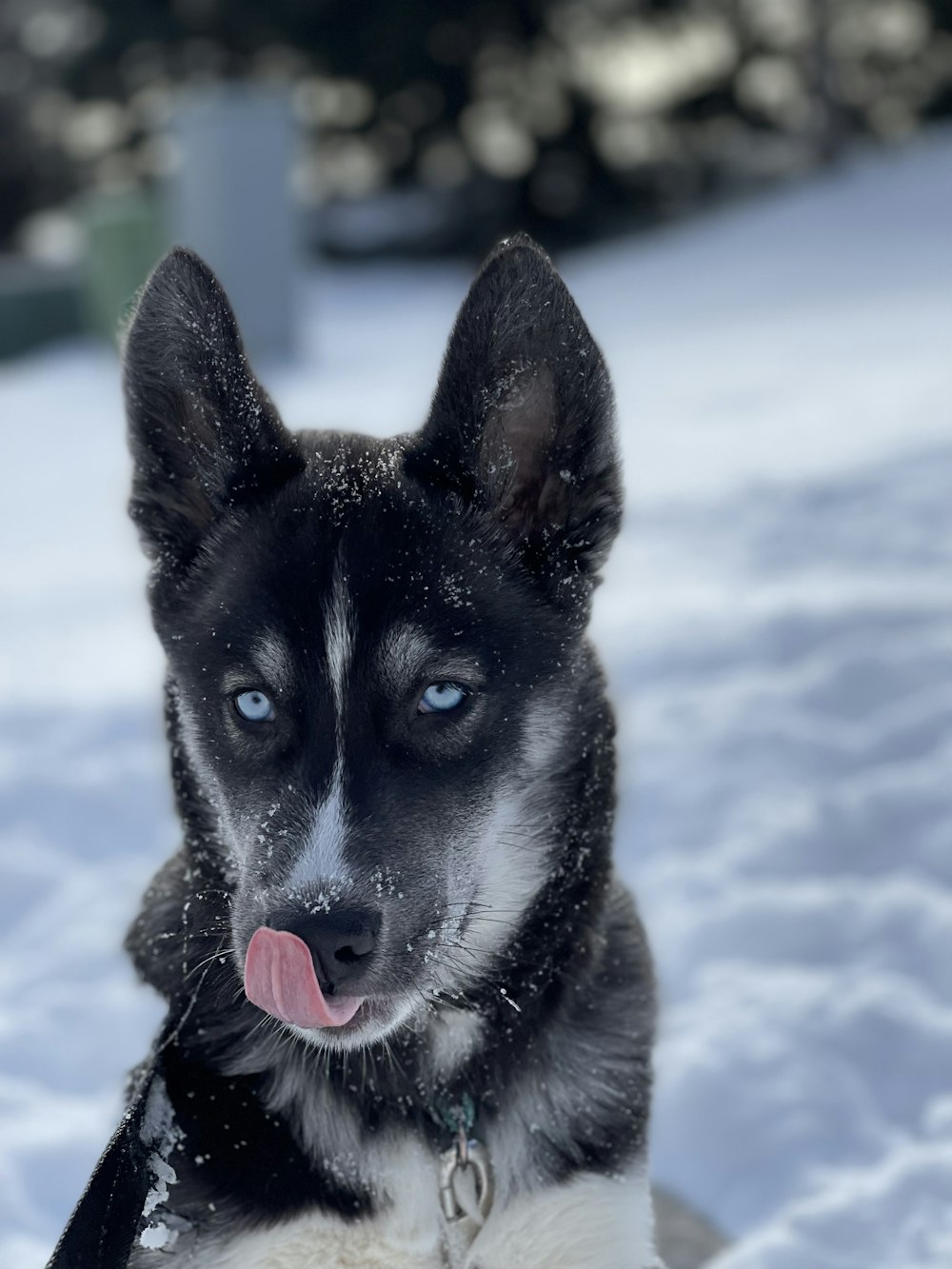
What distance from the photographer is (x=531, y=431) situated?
239 centimetres

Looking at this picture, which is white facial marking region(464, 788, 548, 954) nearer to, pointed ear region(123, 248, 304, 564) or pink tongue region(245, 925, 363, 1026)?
pink tongue region(245, 925, 363, 1026)

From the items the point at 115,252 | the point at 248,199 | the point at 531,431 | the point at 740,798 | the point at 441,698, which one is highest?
the point at 115,252

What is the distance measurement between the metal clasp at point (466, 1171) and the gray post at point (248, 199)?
10598mm

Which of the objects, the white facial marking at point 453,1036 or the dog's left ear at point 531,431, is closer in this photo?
the dog's left ear at point 531,431

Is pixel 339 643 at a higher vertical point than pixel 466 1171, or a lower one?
higher

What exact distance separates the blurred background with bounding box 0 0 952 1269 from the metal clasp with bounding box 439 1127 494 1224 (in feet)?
2.74

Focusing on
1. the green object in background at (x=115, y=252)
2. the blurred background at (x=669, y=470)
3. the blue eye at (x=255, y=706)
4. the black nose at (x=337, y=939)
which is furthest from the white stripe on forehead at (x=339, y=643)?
the green object in background at (x=115, y=252)

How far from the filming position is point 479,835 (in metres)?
2.30

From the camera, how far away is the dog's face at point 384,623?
2.10 m

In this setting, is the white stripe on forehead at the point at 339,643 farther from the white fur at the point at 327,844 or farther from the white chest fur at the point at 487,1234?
the white chest fur at the point at 487,1234

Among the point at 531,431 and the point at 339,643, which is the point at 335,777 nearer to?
the point at 339,643

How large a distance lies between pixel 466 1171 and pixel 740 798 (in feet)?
7.90

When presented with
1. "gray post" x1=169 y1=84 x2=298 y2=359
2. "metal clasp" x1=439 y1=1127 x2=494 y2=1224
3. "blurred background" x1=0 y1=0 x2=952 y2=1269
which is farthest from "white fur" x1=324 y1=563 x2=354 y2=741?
"gray post" x1=169 y1=84 x2=298 y2=359

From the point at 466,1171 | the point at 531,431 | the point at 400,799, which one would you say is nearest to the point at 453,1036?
the point at 466,1171
